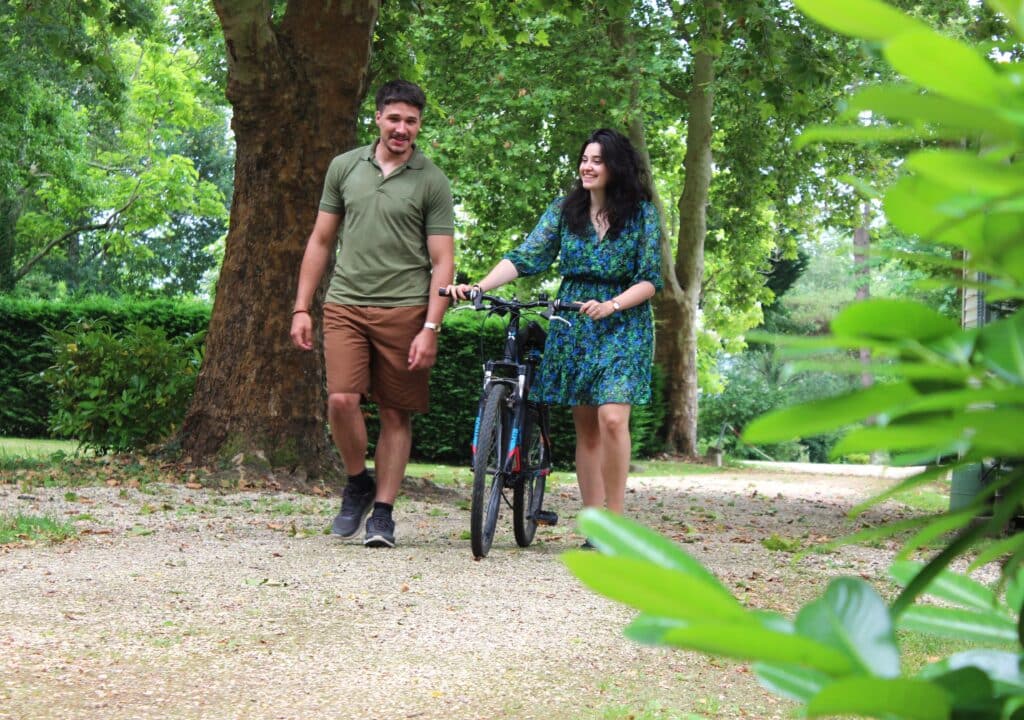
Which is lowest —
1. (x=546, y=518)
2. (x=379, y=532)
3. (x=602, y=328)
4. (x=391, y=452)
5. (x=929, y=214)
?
(x=379, y=532)

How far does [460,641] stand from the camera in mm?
4320

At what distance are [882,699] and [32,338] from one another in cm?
1894

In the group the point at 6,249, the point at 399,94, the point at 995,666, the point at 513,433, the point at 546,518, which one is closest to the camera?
the point at 995,666

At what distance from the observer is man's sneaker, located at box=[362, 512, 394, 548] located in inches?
249

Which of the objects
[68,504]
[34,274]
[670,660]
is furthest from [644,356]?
[34,274]

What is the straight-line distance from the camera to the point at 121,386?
10812 mm

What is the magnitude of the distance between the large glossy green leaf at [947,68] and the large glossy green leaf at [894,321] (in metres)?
0.09

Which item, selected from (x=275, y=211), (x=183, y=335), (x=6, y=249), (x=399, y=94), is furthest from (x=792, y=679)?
(x=6, y=249)

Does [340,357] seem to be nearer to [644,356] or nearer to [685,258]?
[644,356]

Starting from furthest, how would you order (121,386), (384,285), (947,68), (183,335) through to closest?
(183,335), (121,386), (384,285), (947,68)

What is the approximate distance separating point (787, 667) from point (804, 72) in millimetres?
Answer: 11039

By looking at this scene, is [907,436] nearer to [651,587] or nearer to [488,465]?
[651,587]

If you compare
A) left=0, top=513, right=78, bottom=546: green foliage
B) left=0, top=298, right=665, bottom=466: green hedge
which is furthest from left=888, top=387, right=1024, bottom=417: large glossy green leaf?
left=0, top=298, right=665, bottom=466: green hedge

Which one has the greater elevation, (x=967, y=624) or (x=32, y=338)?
(x=32, y=338)
